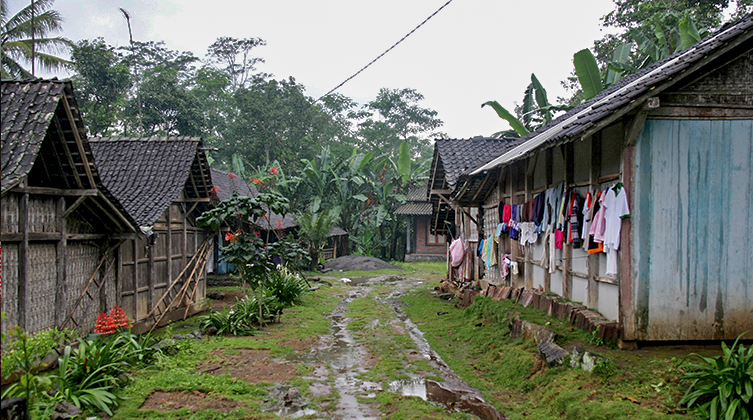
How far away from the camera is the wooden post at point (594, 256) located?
8.21m

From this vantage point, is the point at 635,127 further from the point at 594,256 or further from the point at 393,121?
the point at 393,121

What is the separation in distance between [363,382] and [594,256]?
4129 millimetres

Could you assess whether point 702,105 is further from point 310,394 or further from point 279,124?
point 279,124

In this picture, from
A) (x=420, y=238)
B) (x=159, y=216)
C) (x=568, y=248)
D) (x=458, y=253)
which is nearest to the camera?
(x=568, y=248)

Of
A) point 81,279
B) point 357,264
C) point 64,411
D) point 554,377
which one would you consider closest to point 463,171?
point 554,377

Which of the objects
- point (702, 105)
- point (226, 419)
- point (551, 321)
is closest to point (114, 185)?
point (226, 419)

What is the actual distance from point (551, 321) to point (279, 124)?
2878 cm

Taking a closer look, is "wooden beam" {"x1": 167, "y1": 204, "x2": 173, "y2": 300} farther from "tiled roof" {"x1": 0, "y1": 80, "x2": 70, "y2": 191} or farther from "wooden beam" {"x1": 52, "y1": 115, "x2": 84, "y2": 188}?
"tiled roof" {"x1": 0, "y1": 80, "x2": 70, "y2": 191}

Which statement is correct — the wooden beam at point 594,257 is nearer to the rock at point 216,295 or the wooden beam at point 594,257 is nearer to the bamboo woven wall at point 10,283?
the bamboo woven wall at point 10,283

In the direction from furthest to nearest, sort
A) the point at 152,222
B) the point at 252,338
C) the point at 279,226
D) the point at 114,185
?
1. the point at 279,226
2. the point at 114,185
3. the point at 152,222
4. the point at 252,338

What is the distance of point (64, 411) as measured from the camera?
217 inches

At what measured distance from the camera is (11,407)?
4.31 metres

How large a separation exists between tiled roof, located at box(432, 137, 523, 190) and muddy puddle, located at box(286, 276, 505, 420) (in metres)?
5.54

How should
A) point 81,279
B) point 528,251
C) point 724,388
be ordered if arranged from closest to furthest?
point 724,388 < point 81,279 < point 528,251
